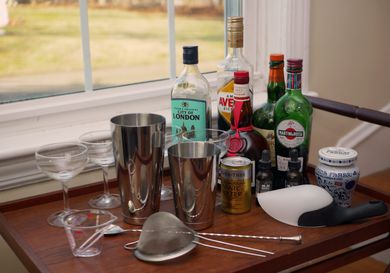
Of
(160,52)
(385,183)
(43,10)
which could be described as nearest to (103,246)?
(43,10)

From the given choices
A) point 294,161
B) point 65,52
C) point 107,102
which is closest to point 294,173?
point 294,161

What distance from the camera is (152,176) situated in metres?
1.13

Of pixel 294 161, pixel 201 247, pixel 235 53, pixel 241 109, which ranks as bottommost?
pixel 201 247

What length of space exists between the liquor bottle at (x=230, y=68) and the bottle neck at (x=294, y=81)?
0.10m

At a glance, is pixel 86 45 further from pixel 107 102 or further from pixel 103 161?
pixel 103 161

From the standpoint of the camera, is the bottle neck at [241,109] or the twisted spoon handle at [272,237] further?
the bottle neck at [241,109]

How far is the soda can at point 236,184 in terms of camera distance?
1.16m

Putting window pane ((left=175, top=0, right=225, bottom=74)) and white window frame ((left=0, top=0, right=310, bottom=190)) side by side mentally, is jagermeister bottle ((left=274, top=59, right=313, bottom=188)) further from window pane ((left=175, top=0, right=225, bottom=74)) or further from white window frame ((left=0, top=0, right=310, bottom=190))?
window pane ((left=175, top=0, right=225, bottom=74))

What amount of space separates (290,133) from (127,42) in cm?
107

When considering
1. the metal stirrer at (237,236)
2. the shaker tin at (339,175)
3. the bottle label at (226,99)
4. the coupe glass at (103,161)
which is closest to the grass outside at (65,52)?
the coupe glass at (103,161)

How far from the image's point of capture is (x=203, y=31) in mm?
2186

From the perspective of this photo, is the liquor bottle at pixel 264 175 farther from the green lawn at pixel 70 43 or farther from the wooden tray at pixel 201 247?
the green lawn at pixel 70 43

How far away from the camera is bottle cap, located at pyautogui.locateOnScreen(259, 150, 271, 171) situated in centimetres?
119

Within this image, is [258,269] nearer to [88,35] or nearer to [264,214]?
[264,214]
